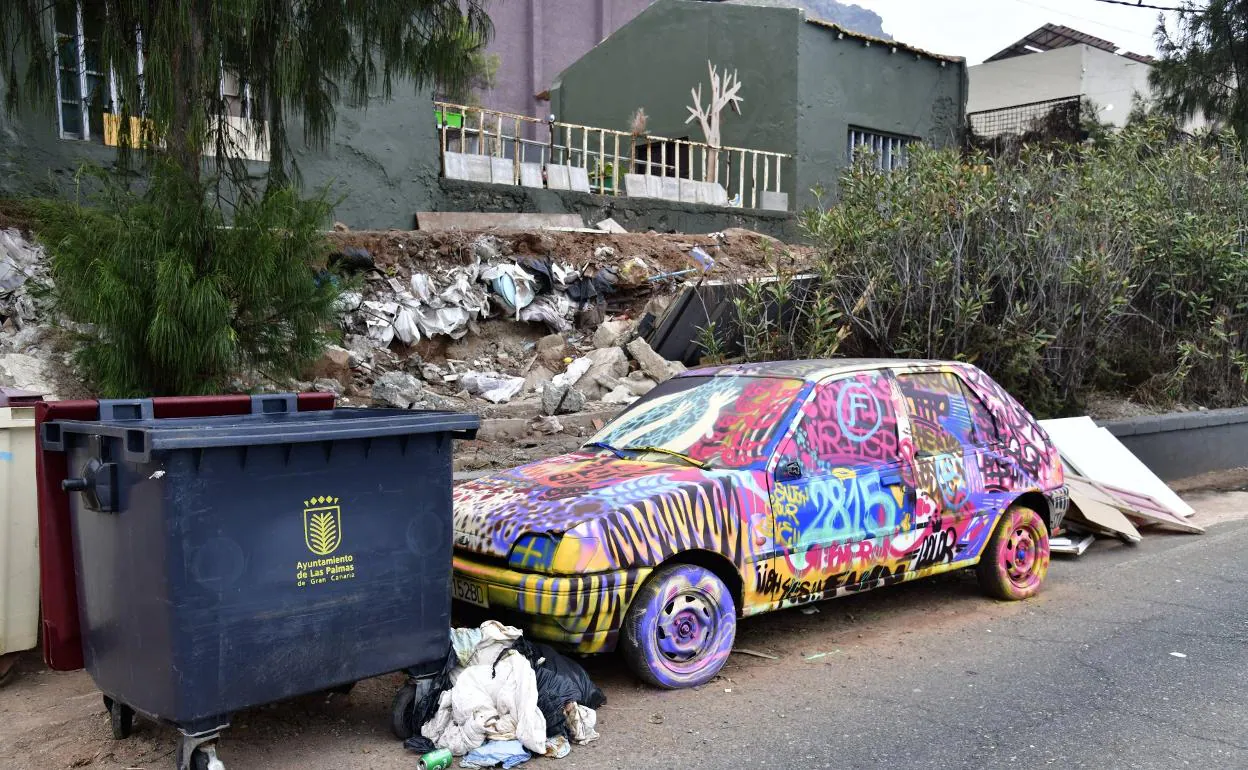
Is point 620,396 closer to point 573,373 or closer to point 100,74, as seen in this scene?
point 573,373

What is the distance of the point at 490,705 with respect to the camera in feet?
13.2

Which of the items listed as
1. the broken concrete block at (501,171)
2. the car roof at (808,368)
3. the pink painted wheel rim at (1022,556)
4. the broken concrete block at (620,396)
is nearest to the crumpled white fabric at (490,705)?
the car roof at (808,368)

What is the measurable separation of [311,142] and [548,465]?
13.1ft

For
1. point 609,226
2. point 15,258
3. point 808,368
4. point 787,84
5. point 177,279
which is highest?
point 787,84

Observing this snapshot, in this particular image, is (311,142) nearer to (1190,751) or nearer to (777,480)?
(777,480)

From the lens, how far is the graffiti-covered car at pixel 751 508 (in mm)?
4477

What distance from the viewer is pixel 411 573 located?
4062 mm

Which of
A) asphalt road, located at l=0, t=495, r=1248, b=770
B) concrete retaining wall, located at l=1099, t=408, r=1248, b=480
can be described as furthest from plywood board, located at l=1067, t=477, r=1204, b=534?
asphalt road, located at l=0, t=495, r=1248, b=770

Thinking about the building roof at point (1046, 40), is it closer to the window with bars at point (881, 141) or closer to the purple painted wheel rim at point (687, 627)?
the window with bars at point (881, 141)

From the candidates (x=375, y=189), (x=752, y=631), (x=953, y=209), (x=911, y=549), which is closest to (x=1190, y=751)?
(x=911, y=549)

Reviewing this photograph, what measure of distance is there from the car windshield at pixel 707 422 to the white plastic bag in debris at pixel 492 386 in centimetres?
448

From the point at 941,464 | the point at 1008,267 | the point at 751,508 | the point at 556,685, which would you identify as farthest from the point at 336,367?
the point at 1008,267

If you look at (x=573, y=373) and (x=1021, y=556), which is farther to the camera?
(x=573, y=373)

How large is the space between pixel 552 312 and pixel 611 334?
0.84 meters
